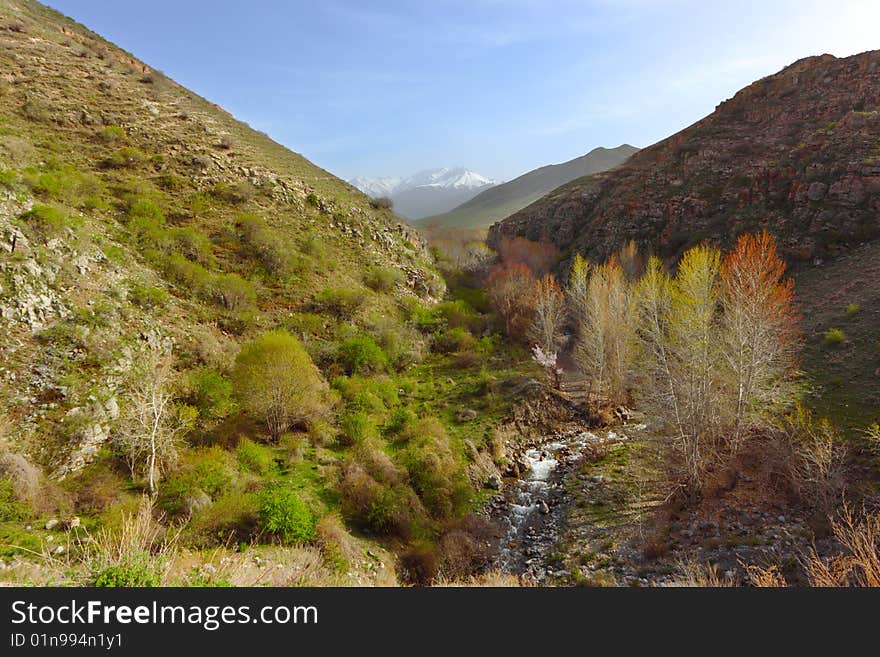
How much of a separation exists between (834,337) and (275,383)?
27.3 meters

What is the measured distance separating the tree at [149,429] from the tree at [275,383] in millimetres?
2143

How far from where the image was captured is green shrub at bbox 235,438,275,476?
12770 millimetres

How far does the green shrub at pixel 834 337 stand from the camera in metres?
18.7

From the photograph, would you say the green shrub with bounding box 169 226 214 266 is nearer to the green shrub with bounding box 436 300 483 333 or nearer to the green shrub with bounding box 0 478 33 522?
the green shrub with bounding box 0 478 33 522

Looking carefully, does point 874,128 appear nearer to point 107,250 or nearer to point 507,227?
point 507,227

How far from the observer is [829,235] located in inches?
1153

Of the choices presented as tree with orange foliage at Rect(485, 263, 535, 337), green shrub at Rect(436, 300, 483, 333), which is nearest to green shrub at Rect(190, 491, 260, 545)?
green shrub at Rect(436, 300, 483, 333)

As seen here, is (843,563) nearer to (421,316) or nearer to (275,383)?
(275,383)

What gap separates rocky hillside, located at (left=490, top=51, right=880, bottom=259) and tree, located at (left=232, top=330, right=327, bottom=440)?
39.1 metres

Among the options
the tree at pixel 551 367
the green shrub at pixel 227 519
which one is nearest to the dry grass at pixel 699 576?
the green shrub at pixel 227 519

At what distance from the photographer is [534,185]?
608 feet

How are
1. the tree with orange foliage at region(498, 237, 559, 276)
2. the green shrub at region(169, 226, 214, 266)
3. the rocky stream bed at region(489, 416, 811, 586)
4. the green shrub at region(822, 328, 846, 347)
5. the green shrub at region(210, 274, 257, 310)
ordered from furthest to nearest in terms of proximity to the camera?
the tree with orange foliage at region(498, 237, 559, 276) → the green shrub at region(169, 226, 214, 266) → the green shrub at region(210, 274, 257, 310) → the green shrub at region(822, 328, 846, 347) → the rocky stream bed at region(489, 416, 811, 586)

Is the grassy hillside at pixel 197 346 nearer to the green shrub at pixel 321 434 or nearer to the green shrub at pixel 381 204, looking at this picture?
the green shrub at pixel 321 434

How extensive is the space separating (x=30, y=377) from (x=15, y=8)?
51.2 meters
